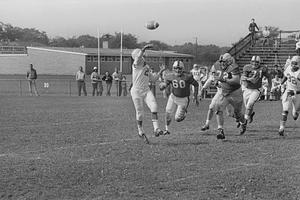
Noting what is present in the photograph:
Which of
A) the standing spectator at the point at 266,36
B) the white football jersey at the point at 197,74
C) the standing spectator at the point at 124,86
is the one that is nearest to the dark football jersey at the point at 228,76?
the white football jersey at the point at 197,74

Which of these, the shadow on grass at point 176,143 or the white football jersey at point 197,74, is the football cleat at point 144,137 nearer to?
the shadow on grass at point 176,143

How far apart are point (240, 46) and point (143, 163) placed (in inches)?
1292

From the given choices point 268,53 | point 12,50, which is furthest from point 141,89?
point 12,50

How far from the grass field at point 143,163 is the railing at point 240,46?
82.2 ft

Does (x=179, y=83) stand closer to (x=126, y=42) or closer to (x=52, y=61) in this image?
(x=52, y=61)

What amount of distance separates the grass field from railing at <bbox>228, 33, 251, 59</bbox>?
25053 millimetres

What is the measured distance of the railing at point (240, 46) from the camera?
40.2m

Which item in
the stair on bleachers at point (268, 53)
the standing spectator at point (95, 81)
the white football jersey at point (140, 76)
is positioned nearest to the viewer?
the white football jersey at point (140, 76)

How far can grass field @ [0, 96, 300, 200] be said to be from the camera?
296 inches

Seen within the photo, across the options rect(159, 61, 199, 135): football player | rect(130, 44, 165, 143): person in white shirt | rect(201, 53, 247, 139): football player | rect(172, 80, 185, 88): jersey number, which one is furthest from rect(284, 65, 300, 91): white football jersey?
rect(130, 44, 165, 143): person in white shirt

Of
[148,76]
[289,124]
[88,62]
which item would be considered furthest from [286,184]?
[88,62]

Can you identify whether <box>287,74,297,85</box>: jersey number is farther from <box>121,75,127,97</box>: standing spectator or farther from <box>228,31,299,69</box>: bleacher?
<box>228,31,299,69</box>: bleacher

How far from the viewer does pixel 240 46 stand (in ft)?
→ 135

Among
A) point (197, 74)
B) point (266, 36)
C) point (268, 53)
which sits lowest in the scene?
point (197, 74)
